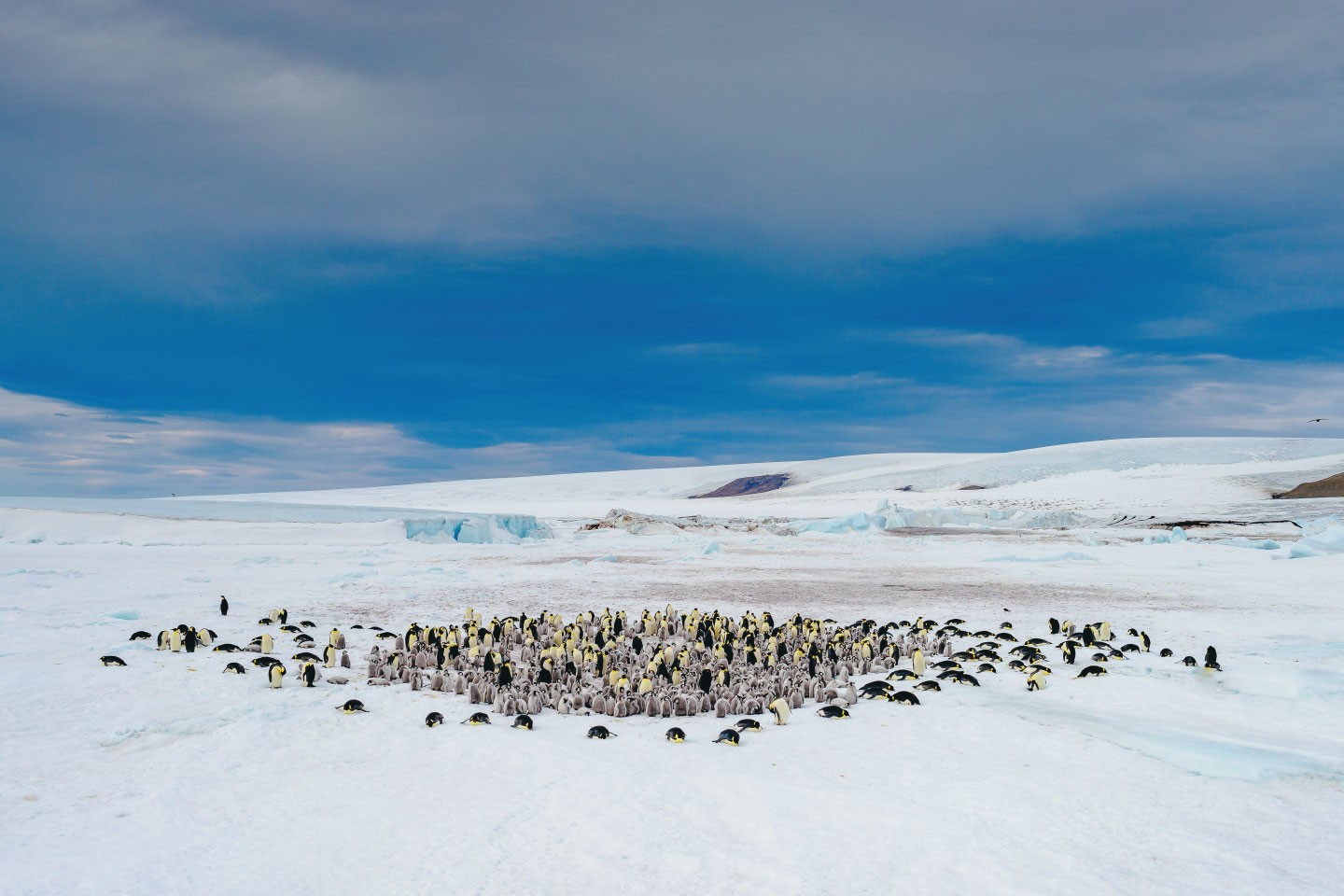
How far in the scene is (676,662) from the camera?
856cm

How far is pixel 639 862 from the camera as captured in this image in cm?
416

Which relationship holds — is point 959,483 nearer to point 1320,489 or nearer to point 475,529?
point 1320,489

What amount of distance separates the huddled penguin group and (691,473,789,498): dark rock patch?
263 ft

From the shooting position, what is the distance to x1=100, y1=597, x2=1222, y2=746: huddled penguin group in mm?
7320

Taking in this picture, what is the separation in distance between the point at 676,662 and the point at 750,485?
285 feet

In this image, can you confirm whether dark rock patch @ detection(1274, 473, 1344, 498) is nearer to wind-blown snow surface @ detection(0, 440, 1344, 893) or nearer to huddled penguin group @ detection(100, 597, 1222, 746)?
wind-blown snow surface @ detection(0, 440, 1344, 893)

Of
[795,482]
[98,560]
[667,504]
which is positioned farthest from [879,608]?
[795,482]

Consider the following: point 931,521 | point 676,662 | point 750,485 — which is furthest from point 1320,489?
point 676,662

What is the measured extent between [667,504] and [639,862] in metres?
71.5

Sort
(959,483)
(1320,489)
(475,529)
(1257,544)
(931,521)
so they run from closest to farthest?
(1257,544) < (475,529) < (931,521) < (1320,489) < (959,483)

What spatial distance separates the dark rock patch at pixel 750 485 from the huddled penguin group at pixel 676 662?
80.2 m

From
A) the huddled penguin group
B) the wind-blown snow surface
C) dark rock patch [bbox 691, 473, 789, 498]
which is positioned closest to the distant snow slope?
dark rock patch [bbox 691, 473, 789, 498]

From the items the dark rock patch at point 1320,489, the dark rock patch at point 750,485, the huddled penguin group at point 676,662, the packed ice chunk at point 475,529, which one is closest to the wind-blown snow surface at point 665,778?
the huddled penguin group at point 676,662

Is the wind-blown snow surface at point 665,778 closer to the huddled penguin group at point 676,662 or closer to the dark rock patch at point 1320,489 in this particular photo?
the huddled penguin group at point 676,662
